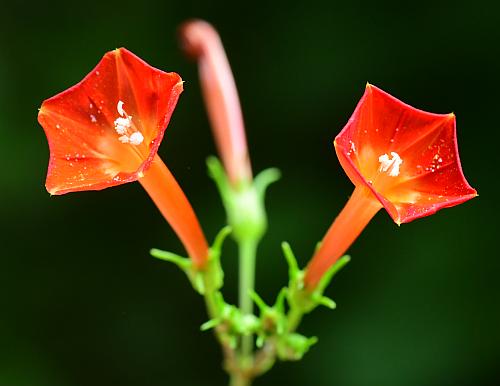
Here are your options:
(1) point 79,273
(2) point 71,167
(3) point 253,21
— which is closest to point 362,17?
(3) point 253,21

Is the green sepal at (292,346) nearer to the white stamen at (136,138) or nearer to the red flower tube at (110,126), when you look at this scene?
the red flower tube at (110,126)

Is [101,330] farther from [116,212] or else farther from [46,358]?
[116,212]

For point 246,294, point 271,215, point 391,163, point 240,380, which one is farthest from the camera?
point 271,215

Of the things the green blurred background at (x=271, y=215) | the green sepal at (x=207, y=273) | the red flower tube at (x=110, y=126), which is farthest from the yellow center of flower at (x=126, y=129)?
the green blurred background at (x=271, y=215)

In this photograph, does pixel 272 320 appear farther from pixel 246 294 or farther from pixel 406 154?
pixel 406 154

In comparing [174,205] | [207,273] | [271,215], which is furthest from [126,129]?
[271,215]

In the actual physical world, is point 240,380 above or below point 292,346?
below

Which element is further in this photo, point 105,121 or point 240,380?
point 240,380
